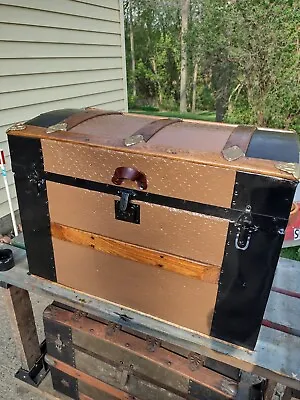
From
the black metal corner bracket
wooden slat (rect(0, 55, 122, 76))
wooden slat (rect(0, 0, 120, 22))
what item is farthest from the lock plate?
wooden slat (rect(0, 0, 120, 22))

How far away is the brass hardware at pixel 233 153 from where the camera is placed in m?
1.07

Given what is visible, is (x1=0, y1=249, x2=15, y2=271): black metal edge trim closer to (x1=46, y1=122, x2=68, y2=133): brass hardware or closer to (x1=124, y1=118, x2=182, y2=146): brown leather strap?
(x1=46, y1=122, x2=68, y2=133): brass hardware

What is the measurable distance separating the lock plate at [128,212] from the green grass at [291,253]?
2.70 m

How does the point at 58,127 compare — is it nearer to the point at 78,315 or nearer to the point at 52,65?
the point at 78,315

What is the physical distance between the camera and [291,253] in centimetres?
359

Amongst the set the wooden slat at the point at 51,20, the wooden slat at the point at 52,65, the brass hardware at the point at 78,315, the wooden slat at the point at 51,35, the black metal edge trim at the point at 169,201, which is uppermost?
the wooden slat at the point at 51,20

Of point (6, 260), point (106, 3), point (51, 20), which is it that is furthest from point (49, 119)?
point (106, 3)

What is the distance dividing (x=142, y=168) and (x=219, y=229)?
35 cm

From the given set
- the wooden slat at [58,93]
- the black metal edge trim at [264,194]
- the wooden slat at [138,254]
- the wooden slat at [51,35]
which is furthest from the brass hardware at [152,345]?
the wooden slat at [51,35]

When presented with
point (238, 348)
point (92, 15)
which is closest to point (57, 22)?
point (92, 15)

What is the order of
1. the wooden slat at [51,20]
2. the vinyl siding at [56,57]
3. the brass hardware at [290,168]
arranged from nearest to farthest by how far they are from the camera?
1. the brass hardware at [290,168]
2. the wooden slat at [51,20]
3. the vinyl siding at [56,57]

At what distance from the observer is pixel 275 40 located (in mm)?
6508

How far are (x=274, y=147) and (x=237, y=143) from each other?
13 centimetres

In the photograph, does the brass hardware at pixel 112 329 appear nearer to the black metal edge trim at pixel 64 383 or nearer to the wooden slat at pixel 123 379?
the wooden slat at pixel 123 379
